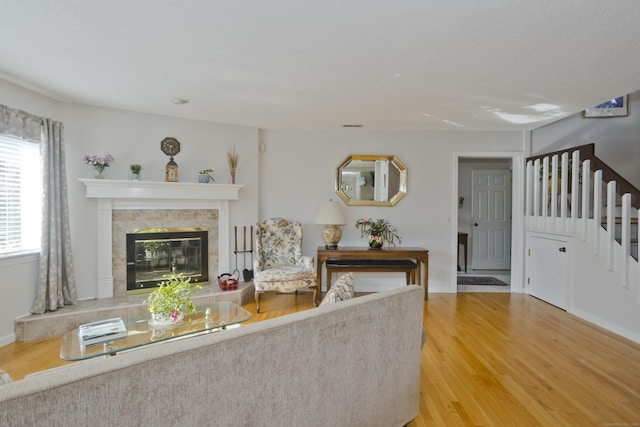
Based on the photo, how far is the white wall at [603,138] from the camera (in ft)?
14.7

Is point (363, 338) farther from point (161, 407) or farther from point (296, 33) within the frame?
point (296, 33)

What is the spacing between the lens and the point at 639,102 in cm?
443

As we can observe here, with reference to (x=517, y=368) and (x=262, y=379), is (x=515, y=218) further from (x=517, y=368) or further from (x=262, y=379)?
(x=262, y=379)

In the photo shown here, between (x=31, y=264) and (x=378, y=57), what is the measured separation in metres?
3.76

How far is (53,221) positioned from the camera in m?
3.13

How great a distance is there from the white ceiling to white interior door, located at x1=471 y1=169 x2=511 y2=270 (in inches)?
104

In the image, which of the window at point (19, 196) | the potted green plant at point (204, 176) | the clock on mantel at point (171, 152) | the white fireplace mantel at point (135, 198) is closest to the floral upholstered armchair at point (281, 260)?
the white fireplace mantel at point (135, 198)

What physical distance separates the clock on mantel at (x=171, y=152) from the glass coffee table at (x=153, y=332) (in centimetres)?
192

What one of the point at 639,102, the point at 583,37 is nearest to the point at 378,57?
the point at 583,37

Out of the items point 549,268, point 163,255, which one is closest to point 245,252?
point 163,255

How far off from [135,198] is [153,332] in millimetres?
2125

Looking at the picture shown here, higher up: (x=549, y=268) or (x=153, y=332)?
(x=549, y=268)

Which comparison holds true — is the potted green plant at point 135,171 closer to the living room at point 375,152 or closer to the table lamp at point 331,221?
the living room at point 375,152

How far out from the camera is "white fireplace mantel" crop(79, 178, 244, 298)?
3.56 metres
